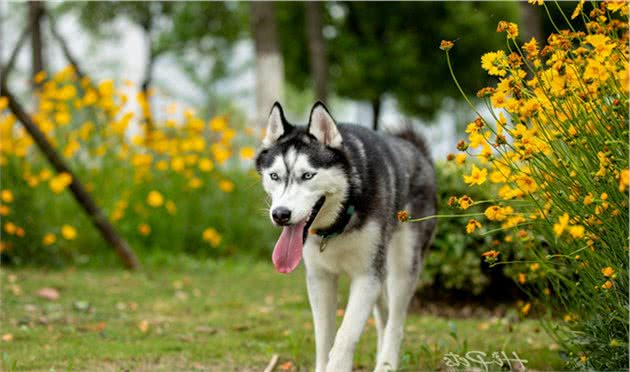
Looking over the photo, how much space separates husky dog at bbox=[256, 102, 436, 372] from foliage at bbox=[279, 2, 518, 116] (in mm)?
16781

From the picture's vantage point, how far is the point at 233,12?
23.4 meters

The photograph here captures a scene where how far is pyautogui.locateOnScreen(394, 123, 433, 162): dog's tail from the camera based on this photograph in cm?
557

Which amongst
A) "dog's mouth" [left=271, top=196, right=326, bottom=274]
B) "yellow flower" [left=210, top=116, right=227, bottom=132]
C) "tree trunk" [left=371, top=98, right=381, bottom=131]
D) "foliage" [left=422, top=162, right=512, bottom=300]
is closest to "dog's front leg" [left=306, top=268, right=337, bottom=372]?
"dog's mouth" [left=271, top=196, right=326, bottom=274]

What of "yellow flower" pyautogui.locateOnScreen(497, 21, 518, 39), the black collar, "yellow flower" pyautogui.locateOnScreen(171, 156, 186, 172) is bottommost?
the black collar

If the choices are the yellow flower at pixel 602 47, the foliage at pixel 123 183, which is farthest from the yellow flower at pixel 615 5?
the foliage at pixel 123 183

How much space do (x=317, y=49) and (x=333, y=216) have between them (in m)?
13.4

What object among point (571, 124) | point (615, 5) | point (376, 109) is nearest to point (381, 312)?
point (571, 124)

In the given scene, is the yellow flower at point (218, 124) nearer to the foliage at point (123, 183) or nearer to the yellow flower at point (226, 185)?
the foliage at point (123, 183)

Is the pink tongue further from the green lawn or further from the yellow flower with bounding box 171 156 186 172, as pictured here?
the yellow flower with bounding box 171 156 186 172

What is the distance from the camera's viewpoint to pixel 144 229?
956 centimetres

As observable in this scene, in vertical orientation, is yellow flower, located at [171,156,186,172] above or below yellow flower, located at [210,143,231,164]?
below

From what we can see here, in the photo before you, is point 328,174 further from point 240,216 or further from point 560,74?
point 240,216

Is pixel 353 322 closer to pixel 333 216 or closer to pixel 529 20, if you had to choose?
pixel 333 216

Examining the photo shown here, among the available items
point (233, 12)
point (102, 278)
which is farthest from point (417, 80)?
point (102, 278)
